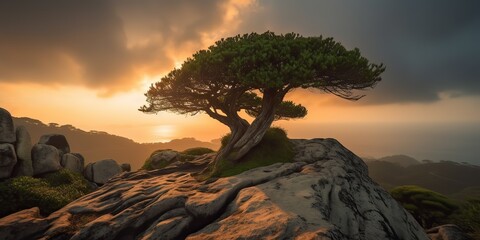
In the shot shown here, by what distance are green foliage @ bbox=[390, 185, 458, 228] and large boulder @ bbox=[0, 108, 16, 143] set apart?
35.7 metres

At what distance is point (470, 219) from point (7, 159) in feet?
117

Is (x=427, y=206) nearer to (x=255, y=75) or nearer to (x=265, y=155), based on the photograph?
(x=265, y=155)

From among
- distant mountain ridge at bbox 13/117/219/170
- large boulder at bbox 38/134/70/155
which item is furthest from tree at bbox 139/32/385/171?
distant mountain ridge at bbox 13/117/219/170

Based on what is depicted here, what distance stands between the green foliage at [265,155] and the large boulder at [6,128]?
19799mm

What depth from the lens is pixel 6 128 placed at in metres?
21.7

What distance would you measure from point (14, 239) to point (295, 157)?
48.2 feet

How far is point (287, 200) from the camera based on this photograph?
954 cm

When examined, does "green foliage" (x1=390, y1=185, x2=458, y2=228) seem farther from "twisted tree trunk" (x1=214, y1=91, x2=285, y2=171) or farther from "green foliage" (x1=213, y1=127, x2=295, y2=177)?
"twisted tree trunk" (x1=214, y1=91, x2=285, y2=171)

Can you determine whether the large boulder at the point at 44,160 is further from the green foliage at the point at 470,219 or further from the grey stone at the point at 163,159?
the green foliage at the point at 470,219

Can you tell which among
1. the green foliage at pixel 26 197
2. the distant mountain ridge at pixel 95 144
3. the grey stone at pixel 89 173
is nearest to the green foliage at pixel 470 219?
the green foliage at pixel 26 197

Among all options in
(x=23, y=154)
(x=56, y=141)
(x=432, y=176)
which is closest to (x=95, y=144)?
(x=56, y=141)

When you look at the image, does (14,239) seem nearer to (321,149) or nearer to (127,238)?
(127,238)

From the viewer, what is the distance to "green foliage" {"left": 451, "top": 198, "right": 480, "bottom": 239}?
1641 cm

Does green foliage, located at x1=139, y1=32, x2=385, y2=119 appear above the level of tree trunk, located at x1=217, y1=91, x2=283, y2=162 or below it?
above
